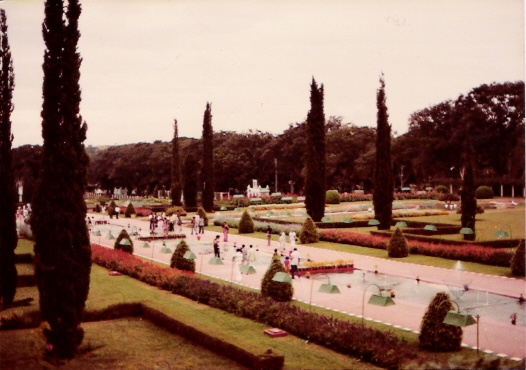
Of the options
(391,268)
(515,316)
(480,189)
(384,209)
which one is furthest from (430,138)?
(515,316)

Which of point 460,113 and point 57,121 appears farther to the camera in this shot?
point 460,113

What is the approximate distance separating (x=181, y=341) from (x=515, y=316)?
8.80 meters

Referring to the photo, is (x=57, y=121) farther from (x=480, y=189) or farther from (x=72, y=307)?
(x=480, y=189)

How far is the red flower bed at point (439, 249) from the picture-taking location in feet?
73.7

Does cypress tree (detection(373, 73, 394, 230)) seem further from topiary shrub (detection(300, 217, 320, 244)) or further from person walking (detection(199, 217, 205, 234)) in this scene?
person walking (detection(199, 217, 205, 234))

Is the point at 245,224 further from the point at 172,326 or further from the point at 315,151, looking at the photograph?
the point at 172,326

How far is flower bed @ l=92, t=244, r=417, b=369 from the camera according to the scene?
451 inches

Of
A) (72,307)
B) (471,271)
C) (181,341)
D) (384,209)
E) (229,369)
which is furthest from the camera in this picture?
(384,209)

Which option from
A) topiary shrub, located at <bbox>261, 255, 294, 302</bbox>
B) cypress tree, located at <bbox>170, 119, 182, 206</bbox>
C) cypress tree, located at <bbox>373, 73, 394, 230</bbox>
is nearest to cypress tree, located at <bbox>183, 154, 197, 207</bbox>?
cypress tree, located at <bbox>170, 119, 182, 206</bbox>

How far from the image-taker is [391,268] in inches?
895

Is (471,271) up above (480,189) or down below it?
below

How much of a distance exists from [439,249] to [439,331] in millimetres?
13452

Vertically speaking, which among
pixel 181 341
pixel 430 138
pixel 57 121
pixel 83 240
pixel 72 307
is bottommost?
pixel 181 341

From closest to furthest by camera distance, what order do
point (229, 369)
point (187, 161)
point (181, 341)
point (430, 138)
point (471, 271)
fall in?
point (229, 369), point (181, 341), point (471, 271), point (187, 161), point (430, 138)
